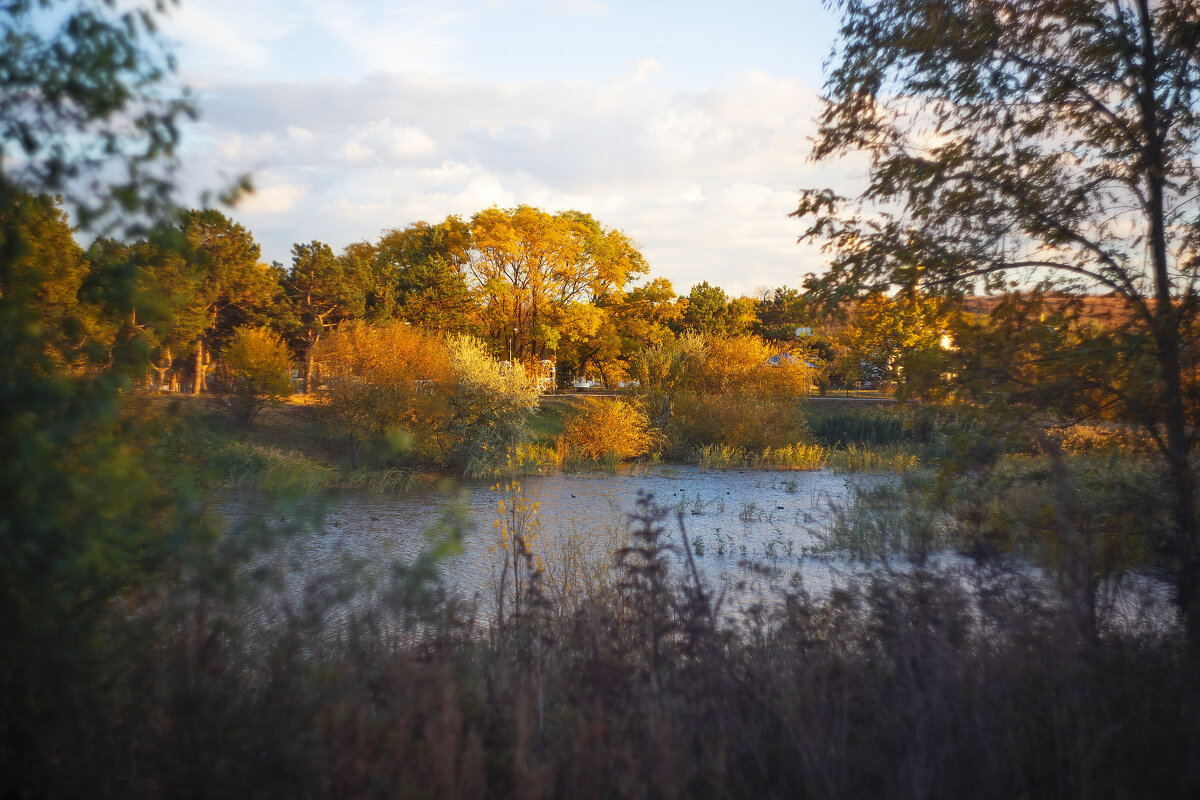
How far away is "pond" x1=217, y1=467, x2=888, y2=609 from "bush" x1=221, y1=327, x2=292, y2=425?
8.36m

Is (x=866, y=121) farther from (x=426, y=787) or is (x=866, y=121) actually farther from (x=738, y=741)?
(x=426, y=787)

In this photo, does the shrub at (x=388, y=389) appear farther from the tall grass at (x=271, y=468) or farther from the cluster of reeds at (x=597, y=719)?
the cluster of reeds at (x=597, y=719)

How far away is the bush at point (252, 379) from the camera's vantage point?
79.9 feet

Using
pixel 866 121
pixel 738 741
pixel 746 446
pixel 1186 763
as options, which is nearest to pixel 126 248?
pixel 738 741

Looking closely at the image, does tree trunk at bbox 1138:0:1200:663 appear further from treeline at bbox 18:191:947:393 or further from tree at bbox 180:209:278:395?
tree at bbox 180:209:278:395

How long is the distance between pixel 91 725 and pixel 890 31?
21.0 ft

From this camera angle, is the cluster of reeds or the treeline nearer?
the cluster of reeds

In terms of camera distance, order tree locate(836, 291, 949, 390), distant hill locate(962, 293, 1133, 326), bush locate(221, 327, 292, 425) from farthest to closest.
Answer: bush locate(221, 327, 292, 425) < tree locate(836, 291, 949, 390) < distant hill locate(962, 293, 1133, 326)

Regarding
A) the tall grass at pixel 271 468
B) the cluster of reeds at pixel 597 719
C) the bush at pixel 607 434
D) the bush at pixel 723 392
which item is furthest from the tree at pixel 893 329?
the bush at pixel 723 392

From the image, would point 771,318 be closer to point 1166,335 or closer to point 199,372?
point 199,372

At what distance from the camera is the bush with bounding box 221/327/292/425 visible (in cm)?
2436

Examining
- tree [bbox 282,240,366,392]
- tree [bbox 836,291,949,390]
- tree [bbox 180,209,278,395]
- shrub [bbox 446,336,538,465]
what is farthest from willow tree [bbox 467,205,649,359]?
tree [bbox 836,291,949,390]

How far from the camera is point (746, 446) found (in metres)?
25.5

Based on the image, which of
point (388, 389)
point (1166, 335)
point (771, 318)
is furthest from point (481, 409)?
point (771, 318)
